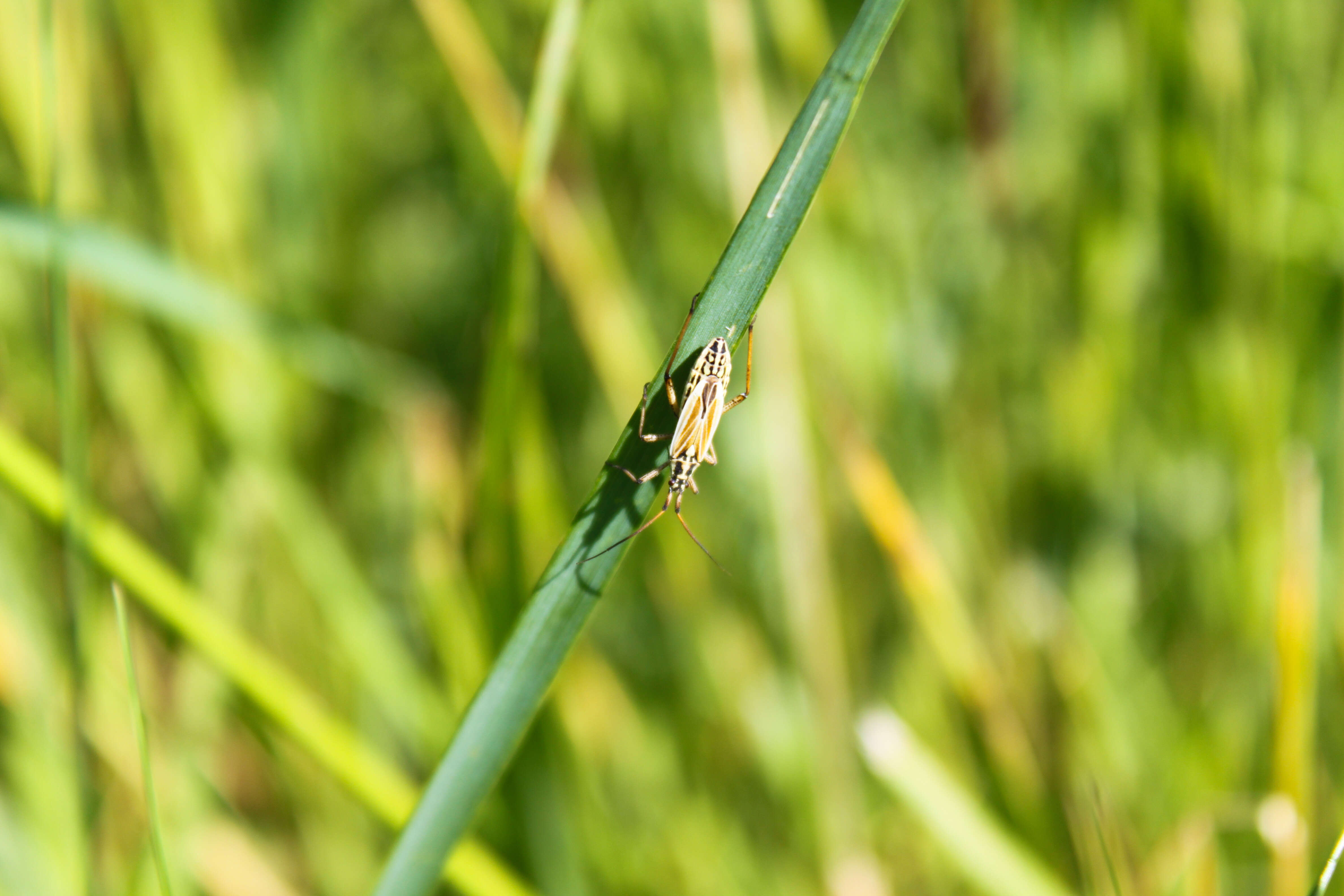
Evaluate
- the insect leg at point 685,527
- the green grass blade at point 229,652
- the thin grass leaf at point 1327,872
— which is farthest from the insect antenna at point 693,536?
the thin grass leaf at point 1327,872

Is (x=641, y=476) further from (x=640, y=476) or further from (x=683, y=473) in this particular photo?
(x=683, y=473)

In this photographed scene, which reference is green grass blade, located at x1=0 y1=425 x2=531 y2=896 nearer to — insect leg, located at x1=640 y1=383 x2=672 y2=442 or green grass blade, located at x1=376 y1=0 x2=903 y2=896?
green grass blade, located at x1=376 y1=0 x2=903 y2=896

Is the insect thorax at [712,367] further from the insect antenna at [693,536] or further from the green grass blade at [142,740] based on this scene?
the green grass blade at [142,740]

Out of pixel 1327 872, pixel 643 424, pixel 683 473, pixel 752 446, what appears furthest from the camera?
pixel 752 446

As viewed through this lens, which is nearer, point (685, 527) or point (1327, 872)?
point (1327, 872)

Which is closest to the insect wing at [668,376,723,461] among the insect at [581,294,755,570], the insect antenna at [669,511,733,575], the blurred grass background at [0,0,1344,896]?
the insect at [581,294,755,570]

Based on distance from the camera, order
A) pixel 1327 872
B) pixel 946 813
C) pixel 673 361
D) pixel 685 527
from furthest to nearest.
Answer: pixel 685 527 < pixel 946 813 < pixel 673 361 < pixel 1327 872

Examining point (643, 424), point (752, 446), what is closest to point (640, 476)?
point (643, 424)
